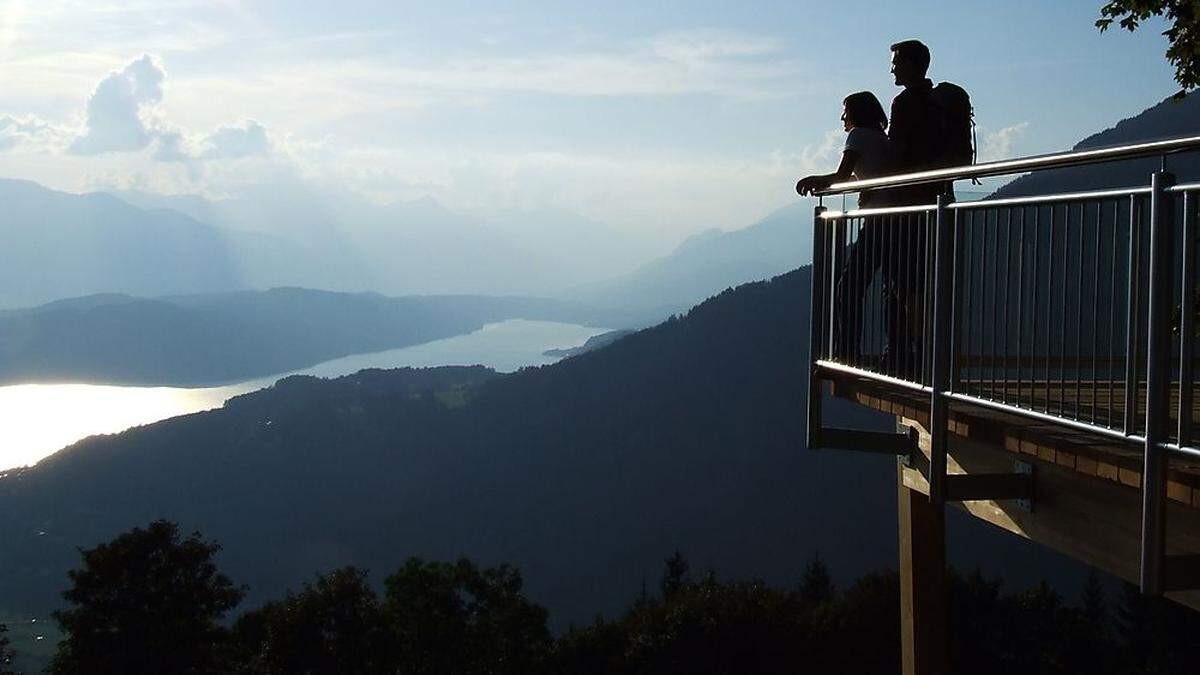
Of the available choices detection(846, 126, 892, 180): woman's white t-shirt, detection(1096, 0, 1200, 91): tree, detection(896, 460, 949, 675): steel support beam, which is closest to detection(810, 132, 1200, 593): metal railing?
detection(846, 126, 892, 180): woman's white t-shirt

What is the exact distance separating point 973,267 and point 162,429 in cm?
17250

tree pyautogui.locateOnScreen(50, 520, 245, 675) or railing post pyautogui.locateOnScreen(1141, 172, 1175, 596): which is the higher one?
railing post pyautogui.locateOnScreen(1141, 172, 1175, 596)

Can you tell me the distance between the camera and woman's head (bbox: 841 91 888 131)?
241 inches

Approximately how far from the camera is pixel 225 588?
112 ft

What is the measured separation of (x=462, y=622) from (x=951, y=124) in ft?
122

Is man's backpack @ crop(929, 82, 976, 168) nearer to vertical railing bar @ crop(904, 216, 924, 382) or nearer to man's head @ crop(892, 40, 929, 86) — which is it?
man's head @ crop(892, 40, 929, 86)

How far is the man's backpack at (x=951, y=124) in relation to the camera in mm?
5844

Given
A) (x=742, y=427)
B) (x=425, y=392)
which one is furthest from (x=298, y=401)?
(x=742, y=427)

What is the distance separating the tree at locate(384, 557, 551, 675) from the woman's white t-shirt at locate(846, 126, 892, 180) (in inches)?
1427

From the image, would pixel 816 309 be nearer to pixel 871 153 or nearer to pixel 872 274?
pixel 872 274

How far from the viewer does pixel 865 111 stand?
6148mm

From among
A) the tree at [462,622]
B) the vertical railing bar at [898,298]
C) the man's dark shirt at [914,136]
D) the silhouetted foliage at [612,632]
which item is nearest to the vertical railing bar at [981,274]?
the vertical railing bar at [898,298]

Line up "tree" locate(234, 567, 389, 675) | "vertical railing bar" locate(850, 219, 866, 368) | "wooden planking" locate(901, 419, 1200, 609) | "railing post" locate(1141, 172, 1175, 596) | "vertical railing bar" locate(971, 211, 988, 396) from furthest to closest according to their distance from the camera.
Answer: "tree" locate(234, 567, 389, 675) < "vertical railing bar" locate(850, 219, 866, 368) < "vertical railing bar" locate(971, 211, 988, 396) < "wooden planking" locate(901, 419, 1200, 609) < "railing post" locate(1141, 172, 1175, 596)

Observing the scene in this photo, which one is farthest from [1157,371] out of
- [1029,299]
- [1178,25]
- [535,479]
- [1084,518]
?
[535,479]
